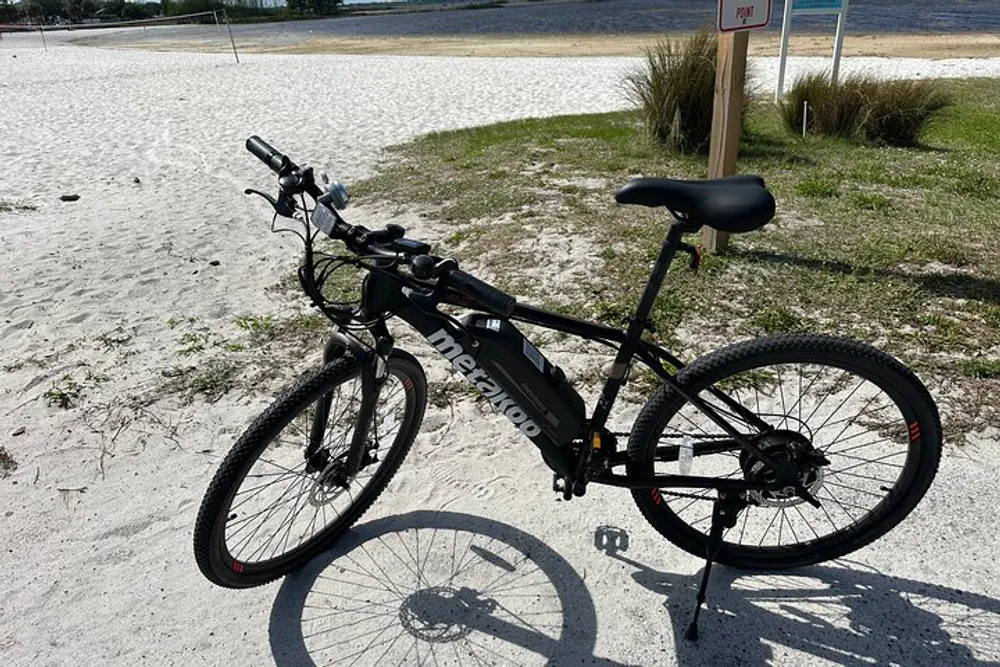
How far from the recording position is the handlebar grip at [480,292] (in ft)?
6.53

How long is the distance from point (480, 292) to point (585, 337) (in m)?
0.36

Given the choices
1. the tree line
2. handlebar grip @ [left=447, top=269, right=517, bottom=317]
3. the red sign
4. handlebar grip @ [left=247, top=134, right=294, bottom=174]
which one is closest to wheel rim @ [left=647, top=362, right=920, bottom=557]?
handlebar grip @ [left=447, top=269, right=517, bottom=317]

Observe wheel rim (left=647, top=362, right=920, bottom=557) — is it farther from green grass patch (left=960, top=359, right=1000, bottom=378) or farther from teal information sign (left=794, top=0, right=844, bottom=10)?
teal information sign (left=794, top=0, right=844, bottom=10)

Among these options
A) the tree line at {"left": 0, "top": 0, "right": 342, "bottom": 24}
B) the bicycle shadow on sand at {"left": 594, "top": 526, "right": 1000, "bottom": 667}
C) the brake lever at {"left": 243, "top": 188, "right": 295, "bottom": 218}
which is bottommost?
the bicycle shadow on sand at {"left": 594, "top": 526, "right": 1000, "bottom": 667}

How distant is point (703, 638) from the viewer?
7.29ft

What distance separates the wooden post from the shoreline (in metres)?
18.4

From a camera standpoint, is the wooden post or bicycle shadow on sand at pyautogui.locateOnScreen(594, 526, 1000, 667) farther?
the wooden post

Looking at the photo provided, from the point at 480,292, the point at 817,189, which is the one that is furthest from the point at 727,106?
the point at 480,292

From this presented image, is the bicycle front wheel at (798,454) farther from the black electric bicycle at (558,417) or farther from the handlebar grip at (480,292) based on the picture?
the handlebar grip at (480,292)

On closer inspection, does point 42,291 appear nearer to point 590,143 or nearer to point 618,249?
point 618,249

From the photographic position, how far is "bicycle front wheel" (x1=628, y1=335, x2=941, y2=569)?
6.82ft

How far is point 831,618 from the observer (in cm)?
226

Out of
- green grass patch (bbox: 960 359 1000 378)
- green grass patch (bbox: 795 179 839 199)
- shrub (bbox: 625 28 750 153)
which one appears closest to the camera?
green grass patch (bbox: 960 359 1000 378)

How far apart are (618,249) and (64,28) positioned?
70.5 m
